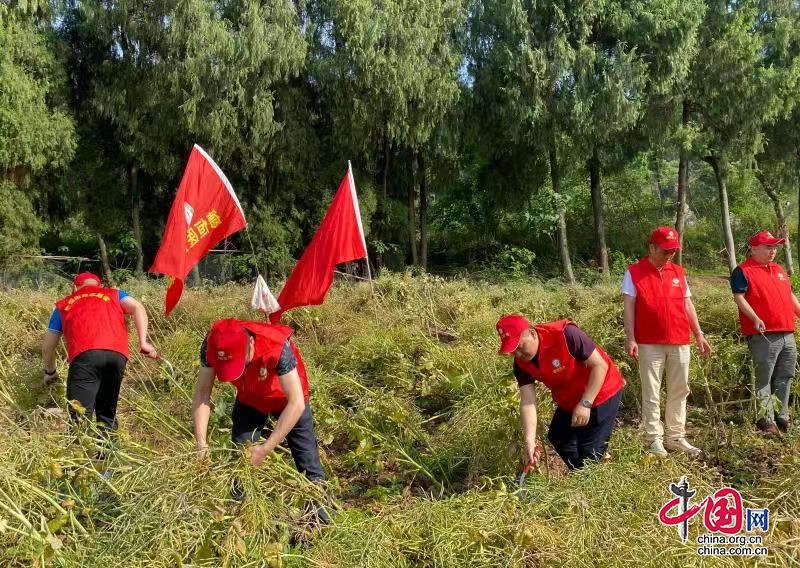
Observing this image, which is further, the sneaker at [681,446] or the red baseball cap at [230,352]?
the sneaker at [681,446]

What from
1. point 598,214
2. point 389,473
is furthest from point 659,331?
point 598,214

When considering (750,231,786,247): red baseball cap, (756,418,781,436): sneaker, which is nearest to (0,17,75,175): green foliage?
(750,231,786,247): red baseball cap

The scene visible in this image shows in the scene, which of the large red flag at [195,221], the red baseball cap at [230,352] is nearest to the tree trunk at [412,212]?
the large red flag at [195,221]

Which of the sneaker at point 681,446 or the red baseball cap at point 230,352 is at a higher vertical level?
the red baseball cap at point 230,352

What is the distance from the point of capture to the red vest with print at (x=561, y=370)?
3256mm

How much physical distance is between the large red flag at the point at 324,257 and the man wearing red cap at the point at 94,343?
109 centimetres

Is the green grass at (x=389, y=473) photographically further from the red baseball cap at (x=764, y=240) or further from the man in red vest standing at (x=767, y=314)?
the red baseball cap at (x=764, y=240)

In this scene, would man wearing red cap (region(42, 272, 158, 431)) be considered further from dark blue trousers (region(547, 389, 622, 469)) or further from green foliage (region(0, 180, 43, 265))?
green foliage (region(0, 180, 43, 265))

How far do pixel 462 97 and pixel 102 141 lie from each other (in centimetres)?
882

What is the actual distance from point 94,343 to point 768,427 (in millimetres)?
4412

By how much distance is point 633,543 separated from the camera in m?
2.48

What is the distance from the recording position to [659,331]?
4168 mm

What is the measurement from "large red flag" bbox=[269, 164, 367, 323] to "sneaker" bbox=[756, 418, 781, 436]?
3.06 metres

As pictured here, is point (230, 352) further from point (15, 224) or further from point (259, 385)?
point (15, 224)
